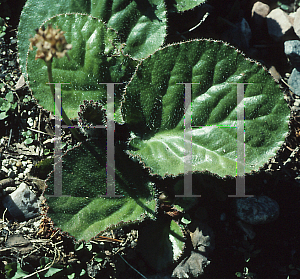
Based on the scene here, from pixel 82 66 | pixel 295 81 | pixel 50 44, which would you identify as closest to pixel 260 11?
pixel 295 81

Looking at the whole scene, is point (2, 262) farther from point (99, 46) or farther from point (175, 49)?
point (175, 49)

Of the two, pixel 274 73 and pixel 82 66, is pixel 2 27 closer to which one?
pixel 82 66

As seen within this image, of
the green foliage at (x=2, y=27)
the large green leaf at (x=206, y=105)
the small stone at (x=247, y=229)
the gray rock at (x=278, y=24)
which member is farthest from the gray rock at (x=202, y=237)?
the green foliage at (x=2, y=27)

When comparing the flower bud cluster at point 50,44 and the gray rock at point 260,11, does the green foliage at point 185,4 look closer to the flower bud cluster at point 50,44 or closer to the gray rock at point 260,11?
the gray rock at point 260,11

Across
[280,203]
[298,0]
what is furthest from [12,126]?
[298,0]

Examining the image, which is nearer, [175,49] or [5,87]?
[175,49]
